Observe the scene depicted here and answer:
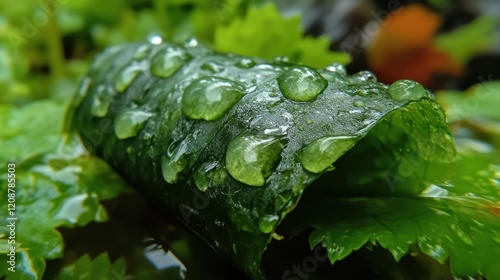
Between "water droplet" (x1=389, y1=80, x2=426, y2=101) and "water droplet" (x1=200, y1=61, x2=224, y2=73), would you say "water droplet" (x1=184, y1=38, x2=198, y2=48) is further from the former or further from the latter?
"water droplet" (x1=389, y1=80, x2=426, y2=101)

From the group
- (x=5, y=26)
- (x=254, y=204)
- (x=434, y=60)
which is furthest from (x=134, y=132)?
(x=434, y=60)

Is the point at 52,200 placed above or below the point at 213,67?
below

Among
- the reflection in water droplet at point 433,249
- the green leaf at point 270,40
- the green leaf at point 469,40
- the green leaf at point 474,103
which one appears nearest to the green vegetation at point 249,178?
the reflection in water droplet at point 433,249

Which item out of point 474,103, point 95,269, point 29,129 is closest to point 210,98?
point 95,269

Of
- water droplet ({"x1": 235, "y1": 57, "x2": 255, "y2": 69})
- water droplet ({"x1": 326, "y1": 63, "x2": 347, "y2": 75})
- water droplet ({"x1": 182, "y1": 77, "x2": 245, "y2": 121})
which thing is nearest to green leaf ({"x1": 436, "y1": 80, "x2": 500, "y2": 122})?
water droplet ({"x1": 326, "y1": 63, "x2": 347, "y2": 75})

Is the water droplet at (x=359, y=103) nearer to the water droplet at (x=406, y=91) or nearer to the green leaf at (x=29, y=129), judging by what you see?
the water droplet at (x=406, y=91)

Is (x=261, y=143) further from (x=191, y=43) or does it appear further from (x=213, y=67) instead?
(x=191, y=43)
